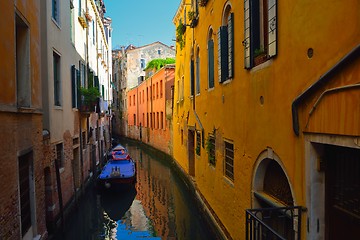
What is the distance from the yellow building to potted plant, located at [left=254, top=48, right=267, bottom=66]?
0.06 feet

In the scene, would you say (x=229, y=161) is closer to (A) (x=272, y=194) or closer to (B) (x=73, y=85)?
(A) (x=272, y=194)

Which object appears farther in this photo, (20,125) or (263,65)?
(20,125)

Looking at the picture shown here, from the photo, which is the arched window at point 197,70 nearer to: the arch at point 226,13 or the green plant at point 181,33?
the green plant at point 181,33

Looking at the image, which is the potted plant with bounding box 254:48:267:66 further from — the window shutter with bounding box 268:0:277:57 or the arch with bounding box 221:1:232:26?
the arch with bounding box 221:1:232:26

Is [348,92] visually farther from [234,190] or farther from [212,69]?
[212,69]

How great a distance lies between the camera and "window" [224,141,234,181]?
275 inches

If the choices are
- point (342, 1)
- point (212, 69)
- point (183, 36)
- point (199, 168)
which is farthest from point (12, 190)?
point (183, 36)

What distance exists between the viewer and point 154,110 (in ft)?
83.8

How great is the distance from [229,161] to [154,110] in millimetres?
18671

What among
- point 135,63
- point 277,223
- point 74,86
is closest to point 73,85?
point 74,86

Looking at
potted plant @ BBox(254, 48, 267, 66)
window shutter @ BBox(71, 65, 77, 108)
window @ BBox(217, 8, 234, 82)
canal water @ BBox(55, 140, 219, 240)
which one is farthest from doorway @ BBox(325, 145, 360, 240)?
window shutter @ BBox(71, 65, 77, 108)

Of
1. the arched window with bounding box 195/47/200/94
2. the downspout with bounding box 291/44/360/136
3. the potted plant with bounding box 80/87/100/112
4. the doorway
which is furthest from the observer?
the potted plant with bounding box 80/87/100/112

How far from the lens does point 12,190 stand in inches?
192

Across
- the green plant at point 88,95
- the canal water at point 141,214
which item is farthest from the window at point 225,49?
the green plant at point 88,95
